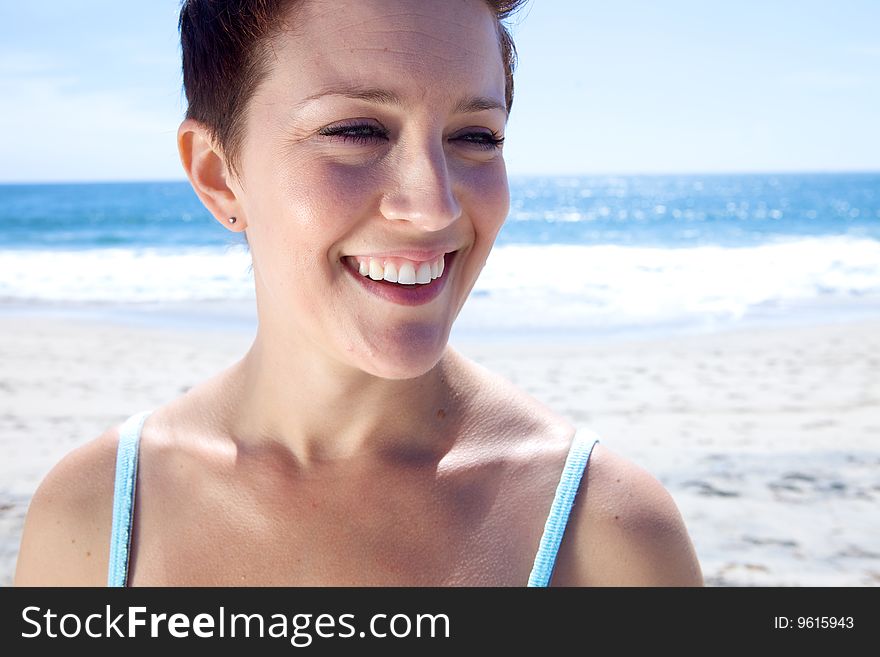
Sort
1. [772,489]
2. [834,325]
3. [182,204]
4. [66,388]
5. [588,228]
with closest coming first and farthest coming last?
[772,489]
[66,388]
[834,325]
[588,228]
[182,204]

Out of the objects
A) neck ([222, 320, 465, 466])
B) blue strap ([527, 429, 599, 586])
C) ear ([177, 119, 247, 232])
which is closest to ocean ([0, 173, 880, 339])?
ear ([177, 119, 247, 232])

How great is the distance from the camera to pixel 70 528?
1745 mm

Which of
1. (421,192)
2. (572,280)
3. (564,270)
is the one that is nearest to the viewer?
(421,192)

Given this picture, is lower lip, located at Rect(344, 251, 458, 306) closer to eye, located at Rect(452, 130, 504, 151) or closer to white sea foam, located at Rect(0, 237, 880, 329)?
eye, located at Rect(452, 130, 504, 151)

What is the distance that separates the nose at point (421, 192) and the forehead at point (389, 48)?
103mm

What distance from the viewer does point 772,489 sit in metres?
5.25

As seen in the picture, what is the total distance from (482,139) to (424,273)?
0.26 metres

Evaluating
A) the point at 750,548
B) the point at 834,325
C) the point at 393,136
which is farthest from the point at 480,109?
the point at 834,325

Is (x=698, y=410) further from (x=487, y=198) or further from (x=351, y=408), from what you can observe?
(x=487, y=198)

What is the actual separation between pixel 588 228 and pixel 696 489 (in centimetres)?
2691

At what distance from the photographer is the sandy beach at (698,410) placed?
462 centimetres

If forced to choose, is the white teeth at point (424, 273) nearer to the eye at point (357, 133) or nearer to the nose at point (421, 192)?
the nose at point (421, 192)

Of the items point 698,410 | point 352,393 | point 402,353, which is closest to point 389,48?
point 402,353

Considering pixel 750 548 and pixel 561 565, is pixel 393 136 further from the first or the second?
pixel 750 548
